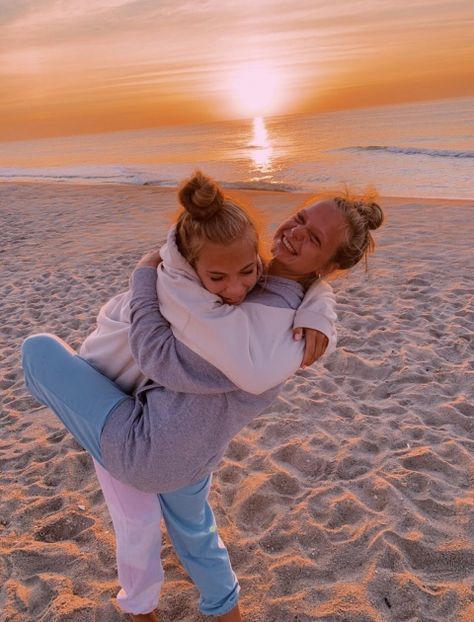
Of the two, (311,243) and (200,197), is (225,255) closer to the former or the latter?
(200,197)

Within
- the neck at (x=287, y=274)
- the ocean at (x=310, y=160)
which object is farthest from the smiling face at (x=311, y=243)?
the ocean at (x=310, y=160)

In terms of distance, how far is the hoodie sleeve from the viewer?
179cm

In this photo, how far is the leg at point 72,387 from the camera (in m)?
1.88

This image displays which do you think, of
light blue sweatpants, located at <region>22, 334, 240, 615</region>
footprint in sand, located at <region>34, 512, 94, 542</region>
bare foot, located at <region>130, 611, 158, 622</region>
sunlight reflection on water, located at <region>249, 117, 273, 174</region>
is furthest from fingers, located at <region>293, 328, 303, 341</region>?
sunlight reflection on water, located at <region>249, 117, 273, 174</region>

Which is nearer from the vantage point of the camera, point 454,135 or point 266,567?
point 266,567

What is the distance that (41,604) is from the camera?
103 inches

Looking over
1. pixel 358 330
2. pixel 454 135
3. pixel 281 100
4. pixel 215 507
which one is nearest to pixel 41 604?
pixel 215 507

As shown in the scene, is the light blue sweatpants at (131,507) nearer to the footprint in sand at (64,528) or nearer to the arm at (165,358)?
the arm at (165,358)

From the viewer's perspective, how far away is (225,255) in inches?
67.2

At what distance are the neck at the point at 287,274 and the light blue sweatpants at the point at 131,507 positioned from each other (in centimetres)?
64

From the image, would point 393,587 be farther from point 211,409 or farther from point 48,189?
point 48,189

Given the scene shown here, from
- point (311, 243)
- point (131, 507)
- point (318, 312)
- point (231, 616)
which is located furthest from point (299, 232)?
point (231, 616)

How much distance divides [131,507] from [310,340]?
0.88m

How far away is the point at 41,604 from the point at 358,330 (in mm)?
3690
